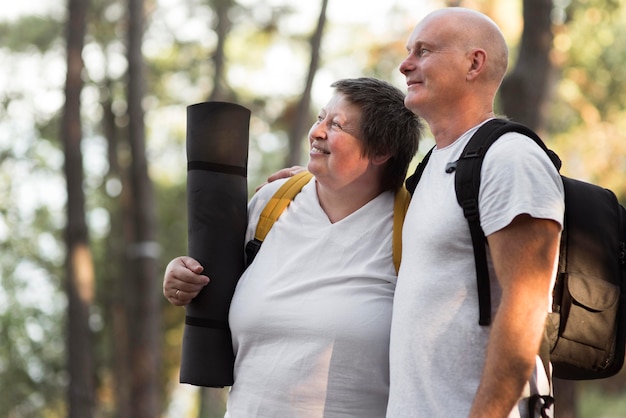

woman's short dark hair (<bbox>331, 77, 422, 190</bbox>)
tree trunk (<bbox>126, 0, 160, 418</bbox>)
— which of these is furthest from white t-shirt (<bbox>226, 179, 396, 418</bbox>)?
tree trunk (<bbox>126, 0, 160, 418</bbox>)

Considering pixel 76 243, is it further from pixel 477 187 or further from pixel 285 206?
pixel 477 187

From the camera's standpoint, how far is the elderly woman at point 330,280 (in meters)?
3.68

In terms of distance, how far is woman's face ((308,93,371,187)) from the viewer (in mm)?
3861

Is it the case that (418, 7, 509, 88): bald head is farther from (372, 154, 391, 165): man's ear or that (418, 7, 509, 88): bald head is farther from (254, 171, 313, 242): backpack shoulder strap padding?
(254, 171, 313, 242): backpack shoulder strap padding

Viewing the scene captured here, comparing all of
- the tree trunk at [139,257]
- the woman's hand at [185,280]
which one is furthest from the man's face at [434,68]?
the tree trunk at [139,257]

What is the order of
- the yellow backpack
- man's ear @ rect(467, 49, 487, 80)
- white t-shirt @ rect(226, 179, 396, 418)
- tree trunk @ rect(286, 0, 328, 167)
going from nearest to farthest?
man's ear @ rect(467, 49, 487, 80), white t-shirt @ rect(226, 179, 396, 418), the yellow backpack, tree trunk @ rect(286, 0, 328, 167)

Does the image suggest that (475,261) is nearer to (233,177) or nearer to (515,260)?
(515,260)

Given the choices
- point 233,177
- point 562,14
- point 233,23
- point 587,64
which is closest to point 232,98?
point 233,23

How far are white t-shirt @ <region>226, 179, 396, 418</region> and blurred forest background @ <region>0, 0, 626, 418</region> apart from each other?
8866 mm

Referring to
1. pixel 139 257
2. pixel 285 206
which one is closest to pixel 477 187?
pixel 285 206

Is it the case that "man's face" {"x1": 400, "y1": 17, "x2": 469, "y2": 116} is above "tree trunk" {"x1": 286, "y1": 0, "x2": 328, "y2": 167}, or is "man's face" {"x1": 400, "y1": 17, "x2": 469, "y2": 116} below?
above

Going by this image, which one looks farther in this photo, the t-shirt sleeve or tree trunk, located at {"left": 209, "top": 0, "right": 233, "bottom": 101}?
tree trunk, located at {"left": 209, "top": 0, "right": 233, "bottom": 101}

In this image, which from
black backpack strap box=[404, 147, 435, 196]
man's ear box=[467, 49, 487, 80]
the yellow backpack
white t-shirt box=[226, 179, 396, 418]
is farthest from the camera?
the yellow backpack

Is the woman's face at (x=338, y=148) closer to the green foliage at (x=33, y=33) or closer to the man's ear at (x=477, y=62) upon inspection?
the man's ear at (x=477, y=62)
